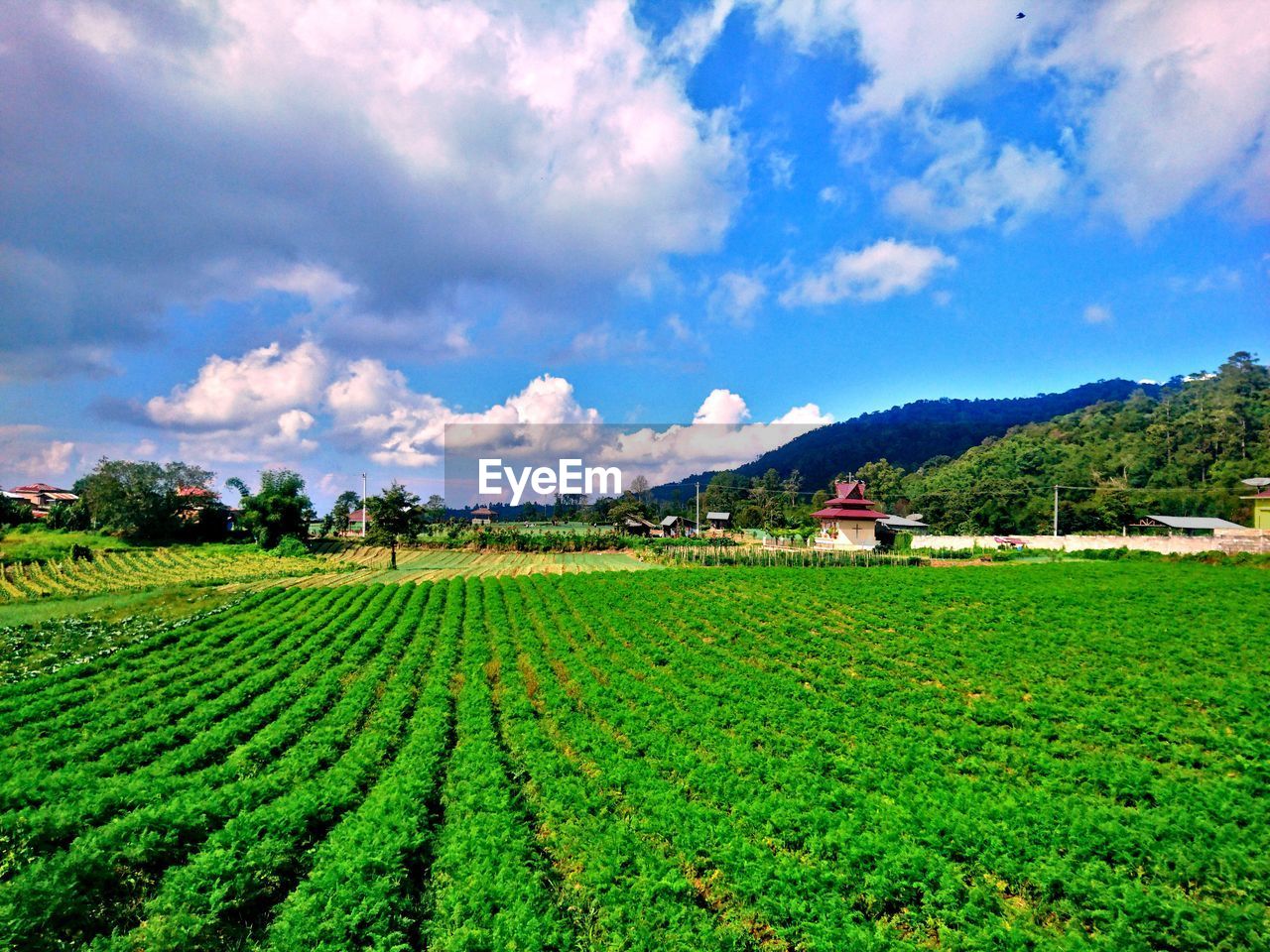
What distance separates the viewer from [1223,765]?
9.76 meters

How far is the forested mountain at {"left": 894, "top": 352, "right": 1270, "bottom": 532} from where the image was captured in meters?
66.8

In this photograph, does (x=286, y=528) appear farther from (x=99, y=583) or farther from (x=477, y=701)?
(x=477, y=701)

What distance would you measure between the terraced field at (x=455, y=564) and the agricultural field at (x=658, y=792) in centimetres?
2596

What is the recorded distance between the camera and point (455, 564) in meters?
56.3

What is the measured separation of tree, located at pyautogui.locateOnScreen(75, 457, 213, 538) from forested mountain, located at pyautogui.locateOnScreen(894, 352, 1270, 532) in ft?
349

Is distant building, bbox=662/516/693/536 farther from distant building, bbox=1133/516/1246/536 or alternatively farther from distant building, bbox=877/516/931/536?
distant building, bbox=1133/516/1246/536

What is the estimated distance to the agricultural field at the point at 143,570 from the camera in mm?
38969

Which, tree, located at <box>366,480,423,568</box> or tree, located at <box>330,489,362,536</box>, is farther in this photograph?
tree, located at <box>330,489,362,536</box>

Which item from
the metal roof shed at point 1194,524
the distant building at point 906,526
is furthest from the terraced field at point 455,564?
the metal roof shed at point 1194,524

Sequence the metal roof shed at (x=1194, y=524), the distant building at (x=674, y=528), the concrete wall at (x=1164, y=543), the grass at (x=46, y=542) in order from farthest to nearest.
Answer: the distant building at (x=674, y=528) → the metal roof shed at (x=1194, y=524) → the grass at (x=46, y=542) → the concrete wall at (x=1164, y=543)

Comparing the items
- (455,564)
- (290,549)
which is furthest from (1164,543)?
(290,549)

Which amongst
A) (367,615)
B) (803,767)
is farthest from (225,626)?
(803,767)

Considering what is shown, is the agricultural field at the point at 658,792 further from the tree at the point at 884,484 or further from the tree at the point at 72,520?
the tree at the point at 884,484

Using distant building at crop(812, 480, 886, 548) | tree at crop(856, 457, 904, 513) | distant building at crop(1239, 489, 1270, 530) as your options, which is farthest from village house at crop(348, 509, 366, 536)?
distant building at crop(1239, 489, 1270, 530)
